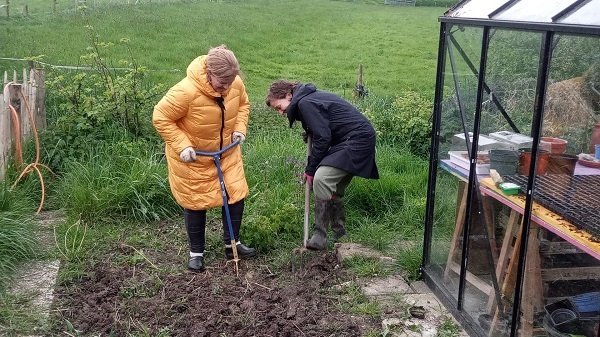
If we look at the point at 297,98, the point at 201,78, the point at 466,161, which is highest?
the point at 201,78

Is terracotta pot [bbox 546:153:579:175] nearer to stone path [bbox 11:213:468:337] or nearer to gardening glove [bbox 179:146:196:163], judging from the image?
stone path [bbox 11:213:468:337]

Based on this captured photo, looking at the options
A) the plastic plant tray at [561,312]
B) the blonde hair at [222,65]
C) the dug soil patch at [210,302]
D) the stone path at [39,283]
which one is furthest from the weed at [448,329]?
the stone path at [39,283]

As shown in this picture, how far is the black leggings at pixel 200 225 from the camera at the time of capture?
Result: 4.79 meters

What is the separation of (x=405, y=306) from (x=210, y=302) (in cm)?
132

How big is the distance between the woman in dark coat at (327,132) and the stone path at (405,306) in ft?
2.28

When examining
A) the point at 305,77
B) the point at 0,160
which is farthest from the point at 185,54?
the point at 0,160

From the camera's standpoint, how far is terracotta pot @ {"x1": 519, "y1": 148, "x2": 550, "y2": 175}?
3.25 meters

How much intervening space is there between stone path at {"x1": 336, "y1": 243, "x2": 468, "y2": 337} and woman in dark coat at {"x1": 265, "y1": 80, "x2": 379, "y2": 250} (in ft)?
2.28

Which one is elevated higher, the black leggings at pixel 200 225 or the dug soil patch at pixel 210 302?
the black leggings at pixel 200 225

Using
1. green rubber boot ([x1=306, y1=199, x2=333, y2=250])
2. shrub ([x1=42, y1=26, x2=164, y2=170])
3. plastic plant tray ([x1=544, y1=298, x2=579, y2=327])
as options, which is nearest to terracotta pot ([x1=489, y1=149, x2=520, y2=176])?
plastic plant tray ([x1=544, y1=298, x2=579, y2=327])

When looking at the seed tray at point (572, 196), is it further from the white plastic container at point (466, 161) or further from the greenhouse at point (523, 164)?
the white plastic container at point (466, 161)

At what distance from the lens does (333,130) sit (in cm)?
477

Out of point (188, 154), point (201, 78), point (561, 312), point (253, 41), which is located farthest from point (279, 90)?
point (253, 41)

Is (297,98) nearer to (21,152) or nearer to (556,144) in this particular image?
(556,144)
